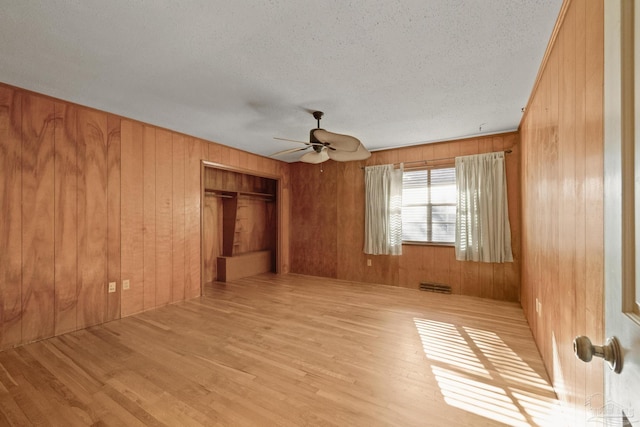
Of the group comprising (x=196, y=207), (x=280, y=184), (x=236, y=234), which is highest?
(x=280, y=184)

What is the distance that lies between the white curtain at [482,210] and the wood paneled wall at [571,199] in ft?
5.28

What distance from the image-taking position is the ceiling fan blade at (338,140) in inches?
105

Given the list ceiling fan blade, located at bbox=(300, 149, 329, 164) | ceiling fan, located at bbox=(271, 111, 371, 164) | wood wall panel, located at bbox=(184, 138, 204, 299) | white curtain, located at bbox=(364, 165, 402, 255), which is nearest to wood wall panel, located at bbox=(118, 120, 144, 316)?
wood wall panel, located at bbox=(184, 138, 204, 299)

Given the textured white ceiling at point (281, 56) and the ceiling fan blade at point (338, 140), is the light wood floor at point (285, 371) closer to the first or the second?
the ceiling fan blade at point (338, 140)

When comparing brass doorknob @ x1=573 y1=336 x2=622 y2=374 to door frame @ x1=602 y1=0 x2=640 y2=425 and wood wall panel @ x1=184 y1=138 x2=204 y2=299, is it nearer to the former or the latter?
door frame @ x1=602 y1=0 x2=640 y2=425

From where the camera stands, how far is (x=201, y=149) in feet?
13.8

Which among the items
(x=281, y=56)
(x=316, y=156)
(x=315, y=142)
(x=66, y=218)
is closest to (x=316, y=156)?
(x=316, y=156)

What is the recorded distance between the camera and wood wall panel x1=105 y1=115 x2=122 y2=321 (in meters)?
3.14

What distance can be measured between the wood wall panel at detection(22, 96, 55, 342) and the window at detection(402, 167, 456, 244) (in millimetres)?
4585

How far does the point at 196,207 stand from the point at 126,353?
2.25 meters

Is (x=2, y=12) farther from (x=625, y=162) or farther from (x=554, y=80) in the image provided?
(x=554, y=80)

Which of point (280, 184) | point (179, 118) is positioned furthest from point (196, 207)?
point (280, 184)

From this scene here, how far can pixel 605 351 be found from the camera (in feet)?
1.90

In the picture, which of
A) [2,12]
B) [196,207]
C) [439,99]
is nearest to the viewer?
[2,12]
